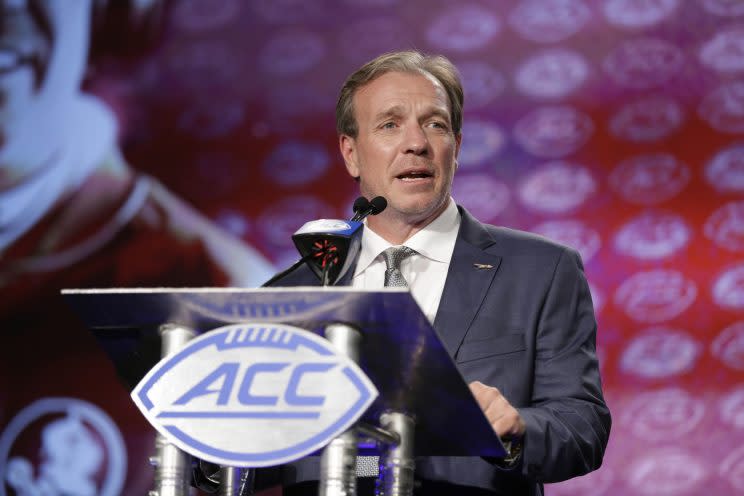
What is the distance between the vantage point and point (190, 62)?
3.67m

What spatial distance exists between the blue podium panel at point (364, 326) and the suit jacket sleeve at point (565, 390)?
7.7 inches

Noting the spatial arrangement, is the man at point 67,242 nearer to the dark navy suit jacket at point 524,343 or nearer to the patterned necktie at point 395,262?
the patterned necktie at point 395,262

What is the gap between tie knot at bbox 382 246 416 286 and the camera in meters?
2.01

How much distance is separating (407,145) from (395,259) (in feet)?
0.95

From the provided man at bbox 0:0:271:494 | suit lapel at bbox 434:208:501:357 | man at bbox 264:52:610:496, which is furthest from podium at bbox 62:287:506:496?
man at bbox 0:0:271:494

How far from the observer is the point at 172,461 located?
124 centimetres

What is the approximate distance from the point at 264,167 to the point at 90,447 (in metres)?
1.17

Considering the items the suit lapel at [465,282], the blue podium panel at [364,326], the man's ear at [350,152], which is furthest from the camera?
the man's ear at [350,152]

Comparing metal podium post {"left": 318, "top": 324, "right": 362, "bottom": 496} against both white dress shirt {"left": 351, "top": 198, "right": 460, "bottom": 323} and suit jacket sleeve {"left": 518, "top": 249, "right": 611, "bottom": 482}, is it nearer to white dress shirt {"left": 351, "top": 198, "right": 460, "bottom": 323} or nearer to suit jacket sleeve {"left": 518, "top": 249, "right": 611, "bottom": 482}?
suit jacket sleeve {"left": 518, "top": 249, "right": 611, "bottom": 482}

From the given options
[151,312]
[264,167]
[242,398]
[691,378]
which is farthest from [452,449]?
[264,167]

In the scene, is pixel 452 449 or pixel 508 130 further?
pixel 508 130

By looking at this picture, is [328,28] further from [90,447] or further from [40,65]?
[90,447]

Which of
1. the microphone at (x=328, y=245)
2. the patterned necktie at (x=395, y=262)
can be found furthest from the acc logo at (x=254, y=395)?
the patterned necktie at (x=395, y=262)

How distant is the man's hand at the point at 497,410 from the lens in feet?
4.49
